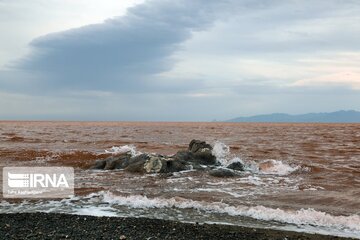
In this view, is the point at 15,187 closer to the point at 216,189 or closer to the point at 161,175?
the point at 161,175

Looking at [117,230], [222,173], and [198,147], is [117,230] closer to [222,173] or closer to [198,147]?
[222,173]

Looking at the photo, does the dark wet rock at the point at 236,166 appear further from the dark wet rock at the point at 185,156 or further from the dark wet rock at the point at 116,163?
the dark wet rock at the point at 116,163

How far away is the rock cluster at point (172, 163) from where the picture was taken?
1770 cm

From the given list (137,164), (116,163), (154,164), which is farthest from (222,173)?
(116,163)

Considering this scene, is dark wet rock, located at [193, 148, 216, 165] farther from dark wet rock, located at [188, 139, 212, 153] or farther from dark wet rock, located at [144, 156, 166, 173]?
dark wet rock, located at [144, 156, 166, 173]

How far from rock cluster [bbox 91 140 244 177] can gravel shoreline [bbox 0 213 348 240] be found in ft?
28.3

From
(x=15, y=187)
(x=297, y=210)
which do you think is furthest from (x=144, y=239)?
(x=15, y=187)

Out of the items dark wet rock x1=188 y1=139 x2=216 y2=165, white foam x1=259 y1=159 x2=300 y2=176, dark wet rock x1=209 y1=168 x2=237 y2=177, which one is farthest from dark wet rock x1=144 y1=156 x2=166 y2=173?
white foam x1=259 y1=159 x2=300 y2=176

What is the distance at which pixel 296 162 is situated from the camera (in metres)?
21.6

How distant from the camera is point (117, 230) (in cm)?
804

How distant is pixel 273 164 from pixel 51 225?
14.0m

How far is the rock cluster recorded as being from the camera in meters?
17.7

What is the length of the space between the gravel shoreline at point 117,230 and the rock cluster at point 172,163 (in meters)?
8.61

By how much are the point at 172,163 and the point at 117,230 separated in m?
10.3
